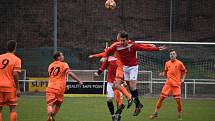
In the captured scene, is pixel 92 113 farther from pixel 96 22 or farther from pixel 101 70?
pixel 96 22

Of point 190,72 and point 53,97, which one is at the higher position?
point 53,97

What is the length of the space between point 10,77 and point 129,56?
141 inches

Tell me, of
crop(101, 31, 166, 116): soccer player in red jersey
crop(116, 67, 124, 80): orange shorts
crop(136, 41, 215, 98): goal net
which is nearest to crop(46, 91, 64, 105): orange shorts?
crop(101, 31, 166, 116): soccer player in red jersey

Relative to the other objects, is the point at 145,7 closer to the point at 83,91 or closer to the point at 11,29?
the point at 11,29

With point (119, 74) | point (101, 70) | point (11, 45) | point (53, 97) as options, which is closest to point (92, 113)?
point (101, 70)

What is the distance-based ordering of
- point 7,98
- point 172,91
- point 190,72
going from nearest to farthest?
point 7,98 < point 172,91 < point 190,72

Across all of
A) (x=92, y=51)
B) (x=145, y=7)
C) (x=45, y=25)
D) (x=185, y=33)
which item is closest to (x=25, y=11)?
(x=45, y=25)

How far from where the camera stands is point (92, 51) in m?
40.8

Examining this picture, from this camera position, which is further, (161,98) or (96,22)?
(96,22)

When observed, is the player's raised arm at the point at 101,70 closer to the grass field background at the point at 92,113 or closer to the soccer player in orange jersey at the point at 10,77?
the grass field background at the point at 92,113

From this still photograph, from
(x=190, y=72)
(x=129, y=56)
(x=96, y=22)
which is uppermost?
(x=96, y=22)

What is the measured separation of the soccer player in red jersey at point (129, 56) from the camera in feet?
53.1

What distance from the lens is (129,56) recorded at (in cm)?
1648

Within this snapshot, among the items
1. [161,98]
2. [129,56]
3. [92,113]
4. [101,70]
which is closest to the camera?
[129,56]
